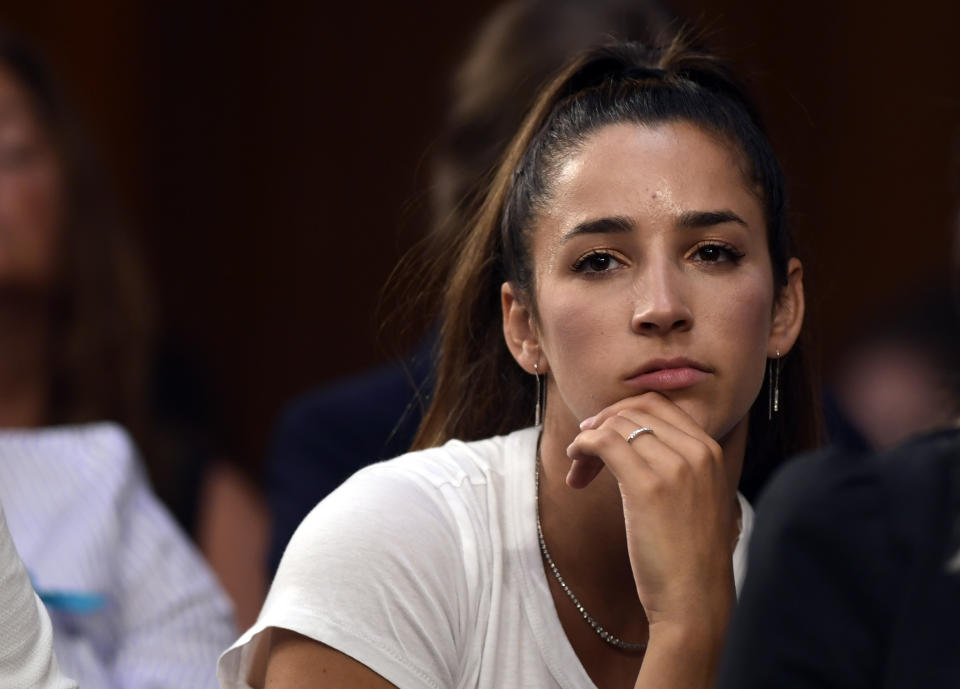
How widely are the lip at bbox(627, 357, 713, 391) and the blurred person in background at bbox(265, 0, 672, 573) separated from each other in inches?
37.6

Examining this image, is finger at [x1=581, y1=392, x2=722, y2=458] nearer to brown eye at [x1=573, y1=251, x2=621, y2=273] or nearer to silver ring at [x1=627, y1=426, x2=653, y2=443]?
silver ring at [x1=627, y1=426, x2=653, y2=443]

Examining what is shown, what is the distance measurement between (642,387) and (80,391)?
6.01 feet

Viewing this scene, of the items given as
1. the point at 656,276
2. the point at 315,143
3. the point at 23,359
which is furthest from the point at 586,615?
the point at 315,143

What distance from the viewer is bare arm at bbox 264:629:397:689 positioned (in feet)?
6.08

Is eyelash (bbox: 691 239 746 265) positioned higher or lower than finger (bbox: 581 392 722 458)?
higher

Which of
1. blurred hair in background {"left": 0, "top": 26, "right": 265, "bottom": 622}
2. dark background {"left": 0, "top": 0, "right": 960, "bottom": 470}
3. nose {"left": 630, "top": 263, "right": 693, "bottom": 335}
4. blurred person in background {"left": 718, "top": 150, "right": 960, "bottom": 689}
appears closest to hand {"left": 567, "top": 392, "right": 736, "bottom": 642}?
nose {"left": 630, "top": 263, "right": 693, "bottom": 335}

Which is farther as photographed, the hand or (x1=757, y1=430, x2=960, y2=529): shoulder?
the hand

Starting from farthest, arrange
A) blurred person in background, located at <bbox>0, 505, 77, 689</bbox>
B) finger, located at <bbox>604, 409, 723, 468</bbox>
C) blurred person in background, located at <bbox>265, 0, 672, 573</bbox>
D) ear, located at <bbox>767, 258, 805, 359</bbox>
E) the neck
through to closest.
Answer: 1. the neck
2. blurred person in background, located at <bbox>265, 0, 672, 573</bbox>
3. ear, located at <bbox>767, 258, 805, 359</bbox>
4. finger, located at <bbox>604, 409, 723, 468</bbox>
5. blurred person in background, located at <bbox>0, 505, 77, 689</bbox>

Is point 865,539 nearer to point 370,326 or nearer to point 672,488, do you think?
point 672,488

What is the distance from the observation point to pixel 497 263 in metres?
2.23

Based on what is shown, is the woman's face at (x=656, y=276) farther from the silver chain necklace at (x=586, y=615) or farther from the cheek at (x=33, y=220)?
the cheek at (x=33, y=220)

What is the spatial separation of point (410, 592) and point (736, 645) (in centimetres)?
73

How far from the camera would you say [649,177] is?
198 cm

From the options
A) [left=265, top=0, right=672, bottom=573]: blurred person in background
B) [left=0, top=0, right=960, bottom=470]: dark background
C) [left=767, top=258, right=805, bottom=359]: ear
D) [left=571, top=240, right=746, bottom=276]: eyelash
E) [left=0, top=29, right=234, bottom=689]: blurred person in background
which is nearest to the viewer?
[left=571, top=240, right=746, bottom=276]: eyelash
